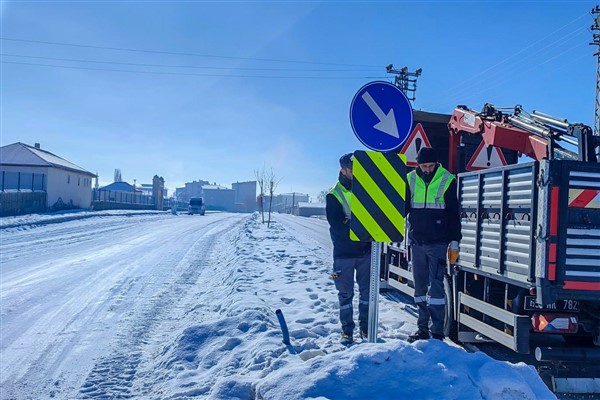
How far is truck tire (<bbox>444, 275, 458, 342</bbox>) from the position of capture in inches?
229

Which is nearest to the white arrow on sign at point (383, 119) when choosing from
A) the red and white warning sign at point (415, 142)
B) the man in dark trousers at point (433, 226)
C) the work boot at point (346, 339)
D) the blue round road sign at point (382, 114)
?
the blue round road sign at point (382, 114)

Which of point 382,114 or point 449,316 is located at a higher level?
point 382,114

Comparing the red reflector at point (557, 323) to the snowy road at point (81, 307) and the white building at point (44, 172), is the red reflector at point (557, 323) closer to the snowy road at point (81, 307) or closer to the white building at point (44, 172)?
the snowy road at point (81, 307)

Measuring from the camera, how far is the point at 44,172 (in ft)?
123

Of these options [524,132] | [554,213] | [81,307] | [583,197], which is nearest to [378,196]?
[554,213]

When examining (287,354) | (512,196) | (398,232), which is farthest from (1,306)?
(512,196)

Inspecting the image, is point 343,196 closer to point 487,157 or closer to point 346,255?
point 346,255

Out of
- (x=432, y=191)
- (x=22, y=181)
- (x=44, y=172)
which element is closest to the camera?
(x=432, y=191)

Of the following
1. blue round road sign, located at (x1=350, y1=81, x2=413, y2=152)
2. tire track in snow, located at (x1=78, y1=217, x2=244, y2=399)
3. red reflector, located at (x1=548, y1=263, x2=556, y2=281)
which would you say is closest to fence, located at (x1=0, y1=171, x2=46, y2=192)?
tire track in snow, located at (x1=78, y1=217, x2=244, y2=399)

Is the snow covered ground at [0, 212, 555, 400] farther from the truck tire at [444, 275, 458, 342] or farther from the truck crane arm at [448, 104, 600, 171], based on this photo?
the truck crane arm at [448, 104, 600, 171]

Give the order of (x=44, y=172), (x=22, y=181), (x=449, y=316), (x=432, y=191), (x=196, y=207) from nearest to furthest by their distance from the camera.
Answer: (x=432, y=191)
(x=449, y=316)
(x=22, y=181)
(x=44, y=172)
(x=196, y=207)

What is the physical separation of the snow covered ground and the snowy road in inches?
0.9

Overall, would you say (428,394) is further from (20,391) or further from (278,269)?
(278,269)

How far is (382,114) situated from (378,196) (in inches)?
32.0
